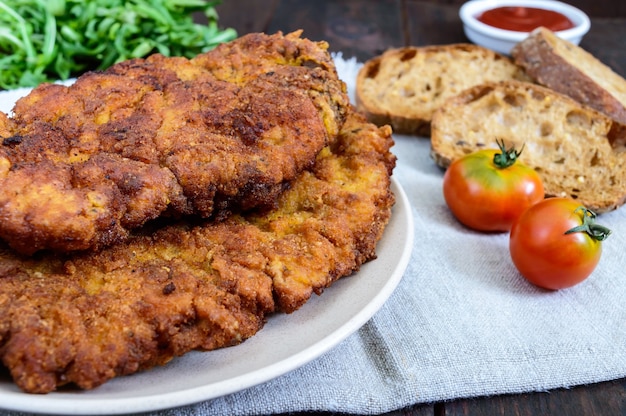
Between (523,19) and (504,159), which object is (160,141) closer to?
(504,159)

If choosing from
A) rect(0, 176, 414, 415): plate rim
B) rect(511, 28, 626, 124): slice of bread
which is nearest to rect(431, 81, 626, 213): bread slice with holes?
rect(511, 28, 626, 124): slice of bread

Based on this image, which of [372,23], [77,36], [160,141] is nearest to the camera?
[160,141]

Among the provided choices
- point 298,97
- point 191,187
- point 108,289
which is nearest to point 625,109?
point 298,97

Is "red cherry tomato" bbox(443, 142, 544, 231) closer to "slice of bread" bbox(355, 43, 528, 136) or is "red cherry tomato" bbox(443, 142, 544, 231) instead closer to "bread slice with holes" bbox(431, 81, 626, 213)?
"bread slice with holes" bbox(431, 81, 626, 213)

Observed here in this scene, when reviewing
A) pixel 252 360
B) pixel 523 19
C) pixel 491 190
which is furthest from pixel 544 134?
pixel 252 360

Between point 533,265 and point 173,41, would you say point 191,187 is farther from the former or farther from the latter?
point 173,41

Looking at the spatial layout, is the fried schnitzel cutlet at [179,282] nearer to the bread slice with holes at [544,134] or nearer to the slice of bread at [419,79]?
the bread slice with holes at [544,134]

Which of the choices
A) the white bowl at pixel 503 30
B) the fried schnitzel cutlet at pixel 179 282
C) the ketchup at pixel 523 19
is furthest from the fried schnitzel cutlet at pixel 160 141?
the ketchup at pixel 523 19
